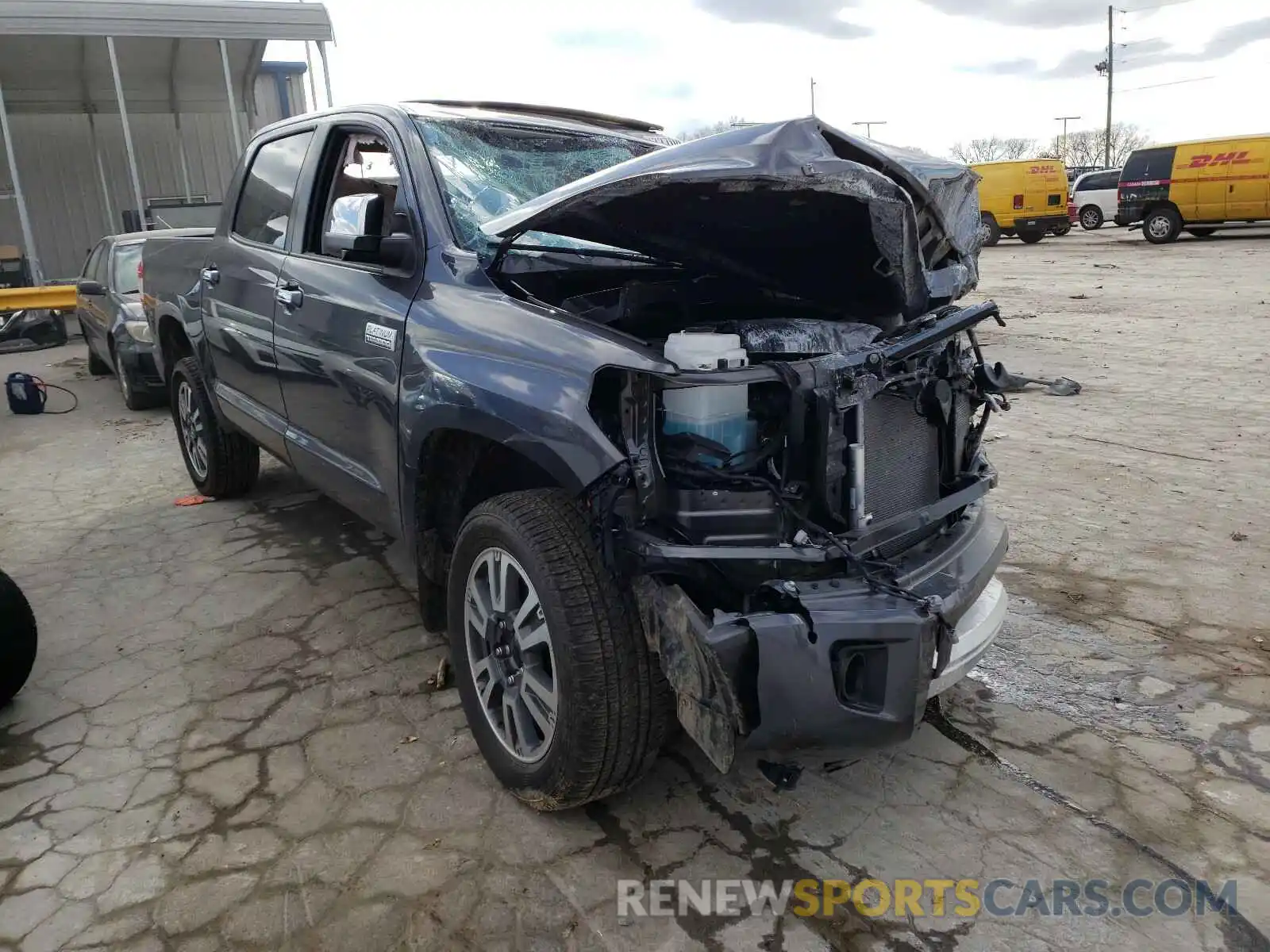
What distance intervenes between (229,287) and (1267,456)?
587 cm

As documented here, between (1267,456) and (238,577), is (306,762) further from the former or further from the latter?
(1267,456)

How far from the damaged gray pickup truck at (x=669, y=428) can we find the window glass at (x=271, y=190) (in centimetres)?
72

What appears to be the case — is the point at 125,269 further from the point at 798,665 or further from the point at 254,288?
the point at 798,665

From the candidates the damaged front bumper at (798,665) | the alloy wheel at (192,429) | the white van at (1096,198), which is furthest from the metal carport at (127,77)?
the white van at (1096,198)

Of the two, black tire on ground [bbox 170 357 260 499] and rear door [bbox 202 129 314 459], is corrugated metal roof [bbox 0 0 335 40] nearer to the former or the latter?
black tire on ground [bbox 170 357 260 499]

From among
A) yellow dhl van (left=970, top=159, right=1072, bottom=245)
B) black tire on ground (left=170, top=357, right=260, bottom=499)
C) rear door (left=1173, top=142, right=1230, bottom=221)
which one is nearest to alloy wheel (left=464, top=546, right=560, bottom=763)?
black tire on ground (left=170, top=357, right=260, bottom=499)

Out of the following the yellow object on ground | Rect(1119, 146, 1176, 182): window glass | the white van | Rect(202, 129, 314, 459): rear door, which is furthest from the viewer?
the white van

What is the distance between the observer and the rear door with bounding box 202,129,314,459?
3.78 metres

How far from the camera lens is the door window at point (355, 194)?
2906 millimetres

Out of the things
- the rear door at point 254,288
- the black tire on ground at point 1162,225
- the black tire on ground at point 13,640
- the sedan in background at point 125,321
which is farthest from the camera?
the black tire on ground at point 1162,225

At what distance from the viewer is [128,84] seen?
16766 millimetres

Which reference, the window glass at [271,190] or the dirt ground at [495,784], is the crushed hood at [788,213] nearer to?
the dirt ground at [495,784]

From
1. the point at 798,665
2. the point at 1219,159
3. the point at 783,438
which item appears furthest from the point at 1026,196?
the point at 798,665

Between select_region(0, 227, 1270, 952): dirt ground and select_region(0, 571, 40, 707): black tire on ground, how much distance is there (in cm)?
13
